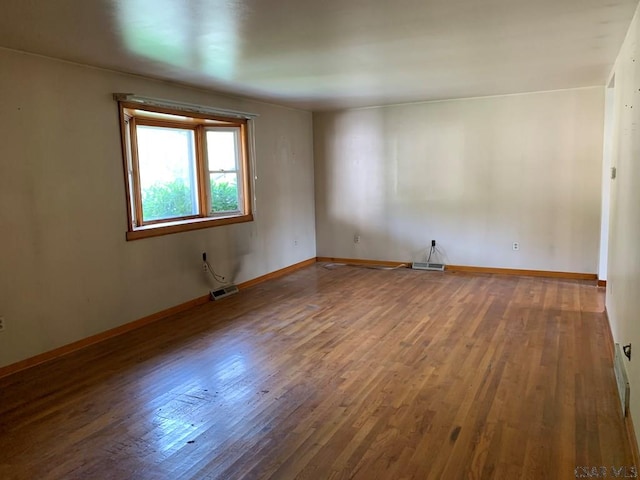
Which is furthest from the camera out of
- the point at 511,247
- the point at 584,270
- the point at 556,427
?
the point at 511,247

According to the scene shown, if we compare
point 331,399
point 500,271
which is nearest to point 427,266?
point 500,271

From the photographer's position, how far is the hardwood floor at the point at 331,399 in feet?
7.48

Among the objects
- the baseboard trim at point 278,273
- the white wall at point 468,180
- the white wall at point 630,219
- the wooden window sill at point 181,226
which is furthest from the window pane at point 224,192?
the white wall at point 630,219

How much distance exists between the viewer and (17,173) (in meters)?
3.45

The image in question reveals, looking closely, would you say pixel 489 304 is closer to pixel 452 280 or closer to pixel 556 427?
pixel 452 280

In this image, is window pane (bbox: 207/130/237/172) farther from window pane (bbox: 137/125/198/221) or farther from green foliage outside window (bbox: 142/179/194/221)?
green foliage outside window (bbox: 142/179/194/221)

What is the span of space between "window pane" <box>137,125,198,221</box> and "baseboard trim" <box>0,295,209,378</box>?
0.99 m

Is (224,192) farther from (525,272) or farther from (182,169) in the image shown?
(525,272)

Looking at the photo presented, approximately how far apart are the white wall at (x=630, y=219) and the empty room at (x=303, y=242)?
5cm

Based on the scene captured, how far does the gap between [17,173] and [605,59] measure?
480 centimetres

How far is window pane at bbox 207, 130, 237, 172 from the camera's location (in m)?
5.64

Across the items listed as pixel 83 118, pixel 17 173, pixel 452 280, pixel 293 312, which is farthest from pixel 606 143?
pixel 17 173

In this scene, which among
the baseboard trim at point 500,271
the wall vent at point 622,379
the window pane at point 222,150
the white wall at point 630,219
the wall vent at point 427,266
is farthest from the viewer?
the wall vent at point 427,266

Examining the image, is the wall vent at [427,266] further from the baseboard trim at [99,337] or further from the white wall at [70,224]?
the white wall at [70,224]
